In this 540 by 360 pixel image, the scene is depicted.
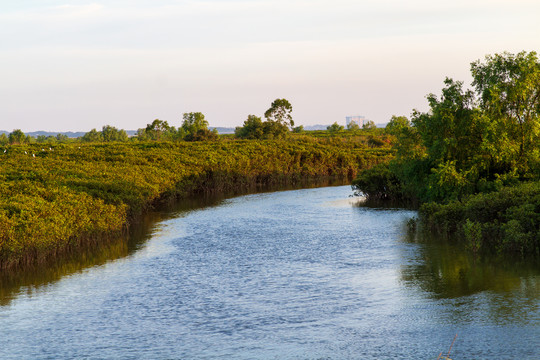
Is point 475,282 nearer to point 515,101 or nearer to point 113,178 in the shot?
point 515,101

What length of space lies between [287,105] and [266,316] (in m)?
95.3

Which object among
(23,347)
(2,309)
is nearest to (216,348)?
(23,347)

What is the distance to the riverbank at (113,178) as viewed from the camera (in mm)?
29688

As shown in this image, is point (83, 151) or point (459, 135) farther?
point (83, 151)

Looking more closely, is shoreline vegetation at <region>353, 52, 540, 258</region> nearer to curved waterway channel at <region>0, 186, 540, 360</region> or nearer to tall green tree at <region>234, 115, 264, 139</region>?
curved waterway channel at <region>0, 186, 540, 360</region>

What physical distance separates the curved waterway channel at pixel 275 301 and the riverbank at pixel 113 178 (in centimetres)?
156

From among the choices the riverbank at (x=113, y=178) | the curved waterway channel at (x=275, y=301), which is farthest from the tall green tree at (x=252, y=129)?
the curved waterway channel at (x=275, y=301)

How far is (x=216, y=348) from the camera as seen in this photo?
18.3 metres

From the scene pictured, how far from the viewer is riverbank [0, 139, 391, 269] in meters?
29.7

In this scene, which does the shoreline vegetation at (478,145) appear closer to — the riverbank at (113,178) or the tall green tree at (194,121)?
the riverbank at (113,178)

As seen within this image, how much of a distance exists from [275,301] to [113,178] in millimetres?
25947

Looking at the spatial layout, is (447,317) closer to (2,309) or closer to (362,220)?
(2,309)

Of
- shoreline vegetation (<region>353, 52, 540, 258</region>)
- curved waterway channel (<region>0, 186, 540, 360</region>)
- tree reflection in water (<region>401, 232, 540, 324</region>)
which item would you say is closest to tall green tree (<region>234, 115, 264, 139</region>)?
shoreline vegetation (<region>353, 52, 540, 258</region>)

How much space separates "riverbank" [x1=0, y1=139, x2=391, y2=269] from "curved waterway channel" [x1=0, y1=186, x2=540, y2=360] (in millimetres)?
1555
